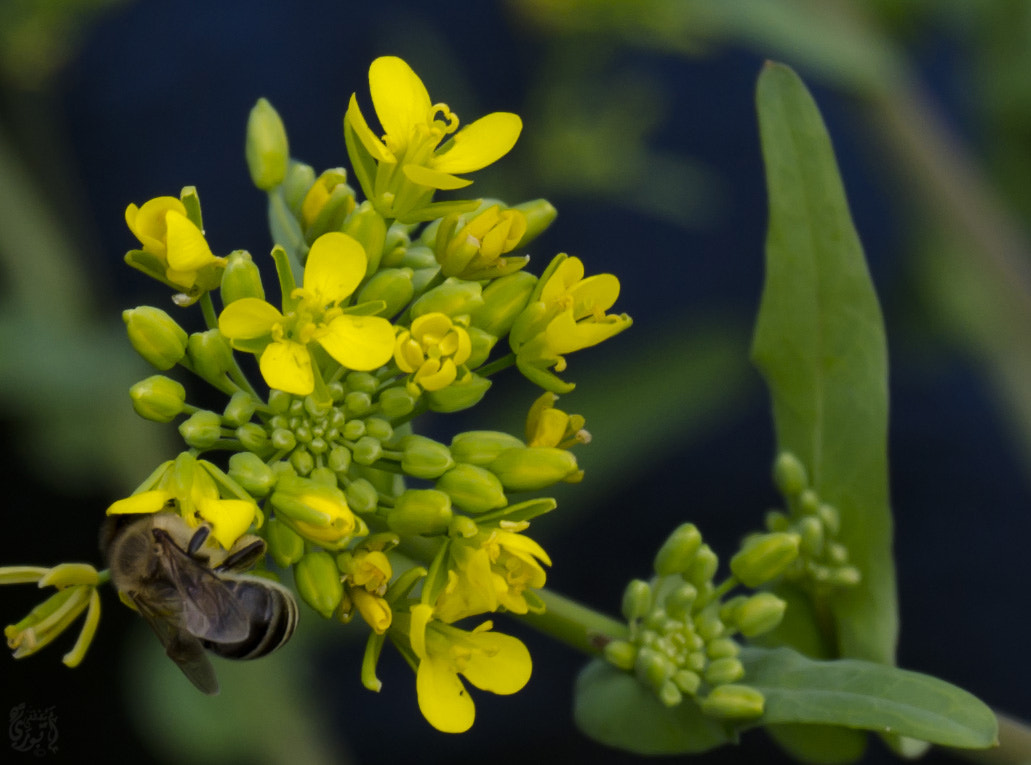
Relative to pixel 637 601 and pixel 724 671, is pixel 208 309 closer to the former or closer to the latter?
pixel 637 601

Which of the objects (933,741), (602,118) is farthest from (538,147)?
(933,741)

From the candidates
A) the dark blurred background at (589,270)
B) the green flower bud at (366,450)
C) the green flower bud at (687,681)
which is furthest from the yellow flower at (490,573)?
the dark blurred background at (589,270)

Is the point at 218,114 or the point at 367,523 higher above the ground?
the point at 367,523

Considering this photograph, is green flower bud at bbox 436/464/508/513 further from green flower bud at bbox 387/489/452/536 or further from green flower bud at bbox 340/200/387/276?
green flower bud at bbox 340/200/387/276

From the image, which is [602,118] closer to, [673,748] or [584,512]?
[584,512]

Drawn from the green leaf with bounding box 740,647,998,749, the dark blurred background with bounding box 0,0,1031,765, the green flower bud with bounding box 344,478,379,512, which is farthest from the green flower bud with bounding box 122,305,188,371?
the dark blurred background with bounding box 0,0,1031,765

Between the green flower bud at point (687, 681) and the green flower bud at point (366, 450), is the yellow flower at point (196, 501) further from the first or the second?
the green flower bud at point (687, 681)

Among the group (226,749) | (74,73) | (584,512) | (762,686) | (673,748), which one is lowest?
(226,749)
